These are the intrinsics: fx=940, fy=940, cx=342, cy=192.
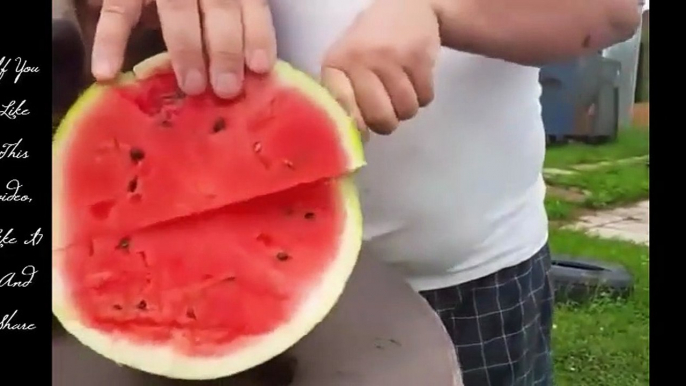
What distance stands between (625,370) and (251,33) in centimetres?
45

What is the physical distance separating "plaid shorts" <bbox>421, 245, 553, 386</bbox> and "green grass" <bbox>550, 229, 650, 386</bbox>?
0.18ft

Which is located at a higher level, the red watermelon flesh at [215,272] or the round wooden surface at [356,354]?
the red watermelon flesh at [215,272]

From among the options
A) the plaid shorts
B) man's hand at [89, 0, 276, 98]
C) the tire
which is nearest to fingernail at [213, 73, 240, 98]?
man's hand at [89, 0, 276, 98]

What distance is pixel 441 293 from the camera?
70cm

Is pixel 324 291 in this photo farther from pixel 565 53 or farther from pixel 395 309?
pixel 565 53

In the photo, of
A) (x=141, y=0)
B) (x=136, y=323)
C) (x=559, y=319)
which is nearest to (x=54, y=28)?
(x=141, y=0)

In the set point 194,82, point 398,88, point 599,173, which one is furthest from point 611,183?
point 194,82

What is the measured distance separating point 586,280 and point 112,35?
52 cm

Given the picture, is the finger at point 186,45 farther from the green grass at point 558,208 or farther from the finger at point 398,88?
the green grass at point 558,208

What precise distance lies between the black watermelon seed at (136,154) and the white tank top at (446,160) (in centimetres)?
12

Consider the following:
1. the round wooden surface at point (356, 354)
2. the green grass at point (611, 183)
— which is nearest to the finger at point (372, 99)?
the round wooden surface at point (356, 354)

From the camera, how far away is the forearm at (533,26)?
62cm

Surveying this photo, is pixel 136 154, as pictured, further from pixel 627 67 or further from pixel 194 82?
pixel 627 67

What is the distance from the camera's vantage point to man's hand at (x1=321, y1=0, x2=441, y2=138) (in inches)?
22.9
